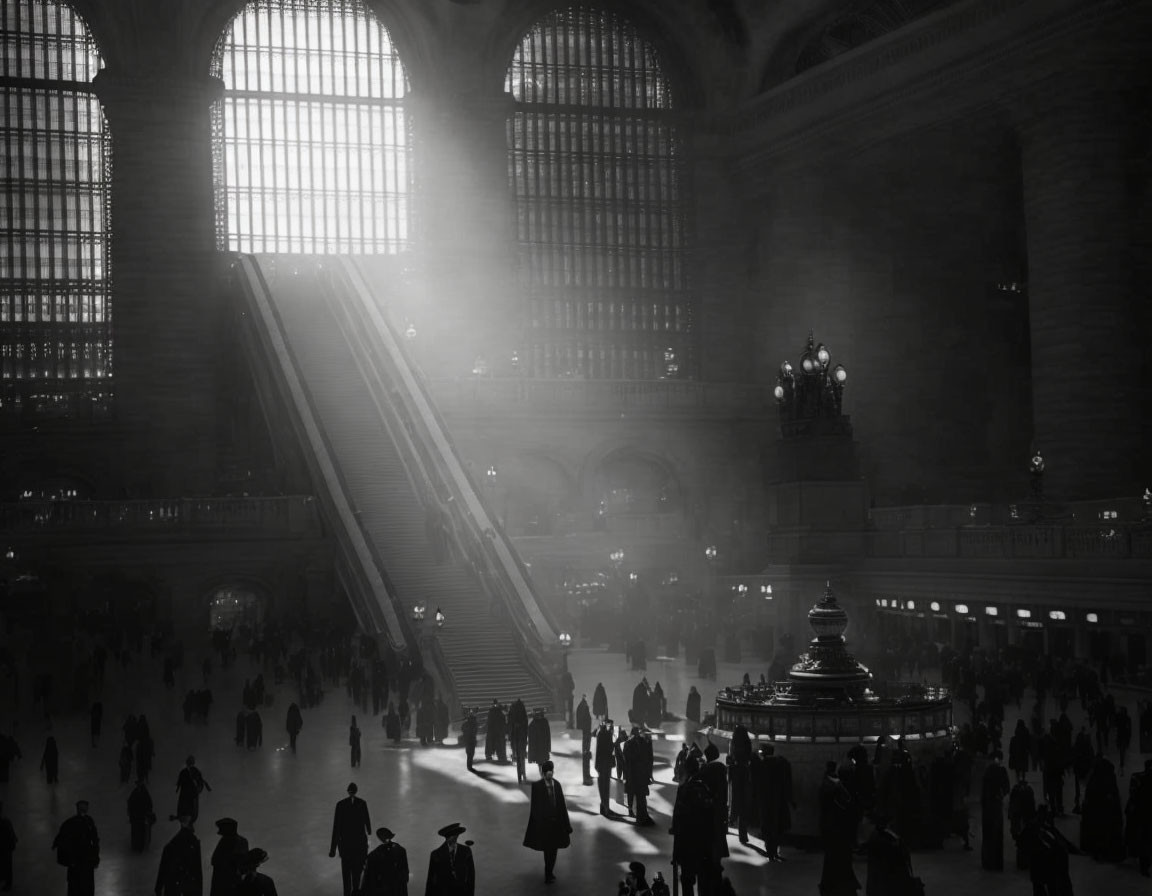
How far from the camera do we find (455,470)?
36.4 metres

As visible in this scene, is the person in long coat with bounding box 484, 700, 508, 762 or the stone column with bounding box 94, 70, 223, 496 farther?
the stone column with bounding box 94, 70, 223, 496

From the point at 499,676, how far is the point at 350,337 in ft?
62.8

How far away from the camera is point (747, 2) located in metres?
49.6

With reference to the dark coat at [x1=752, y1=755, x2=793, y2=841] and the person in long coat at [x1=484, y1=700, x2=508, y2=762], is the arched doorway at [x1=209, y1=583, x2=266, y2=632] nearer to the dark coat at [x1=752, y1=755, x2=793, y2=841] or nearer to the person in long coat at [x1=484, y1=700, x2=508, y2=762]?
the person in long coat at [x1=484, y1=700, x2=508, y2=762]

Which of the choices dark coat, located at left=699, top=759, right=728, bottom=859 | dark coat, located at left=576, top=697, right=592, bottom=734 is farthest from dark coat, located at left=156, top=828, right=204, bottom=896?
dark coat, located at left=576, top=697, right=592, bottom=734

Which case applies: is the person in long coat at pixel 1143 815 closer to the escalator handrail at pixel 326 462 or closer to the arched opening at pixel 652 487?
the escalator handrail at pixel 326 462

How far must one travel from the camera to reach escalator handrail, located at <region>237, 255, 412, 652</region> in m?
29.8

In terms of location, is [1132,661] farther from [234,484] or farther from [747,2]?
[747,2]

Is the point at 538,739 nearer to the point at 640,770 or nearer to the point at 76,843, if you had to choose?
the point at 640,770

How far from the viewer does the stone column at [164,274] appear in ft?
152

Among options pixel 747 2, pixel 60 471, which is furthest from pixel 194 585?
pixel 747 2

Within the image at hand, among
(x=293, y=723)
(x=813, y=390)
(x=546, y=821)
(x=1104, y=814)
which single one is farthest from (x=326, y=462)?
(x=1104, y=814)

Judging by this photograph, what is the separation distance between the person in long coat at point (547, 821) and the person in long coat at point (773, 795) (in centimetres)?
180

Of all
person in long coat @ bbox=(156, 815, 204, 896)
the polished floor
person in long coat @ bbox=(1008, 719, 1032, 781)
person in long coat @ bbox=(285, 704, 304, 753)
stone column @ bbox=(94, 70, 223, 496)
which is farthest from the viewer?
stone column @ bbox=(94, 70, 223, 496)
